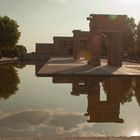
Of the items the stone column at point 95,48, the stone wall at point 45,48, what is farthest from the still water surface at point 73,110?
the stone wall at point 45,48

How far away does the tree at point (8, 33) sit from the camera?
213 feet

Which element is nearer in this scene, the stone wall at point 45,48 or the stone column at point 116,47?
the stone column at point 116,47

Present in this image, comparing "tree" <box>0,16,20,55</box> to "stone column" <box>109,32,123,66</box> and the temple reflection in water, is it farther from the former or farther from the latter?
the temple reflection in water

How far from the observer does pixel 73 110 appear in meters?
13.5

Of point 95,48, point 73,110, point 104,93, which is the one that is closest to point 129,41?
point 95,48

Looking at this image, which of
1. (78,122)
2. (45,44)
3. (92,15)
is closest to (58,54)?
(45,44)

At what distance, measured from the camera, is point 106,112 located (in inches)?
499

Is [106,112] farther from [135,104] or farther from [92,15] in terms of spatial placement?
[92,15]

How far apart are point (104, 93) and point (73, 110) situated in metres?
4.59

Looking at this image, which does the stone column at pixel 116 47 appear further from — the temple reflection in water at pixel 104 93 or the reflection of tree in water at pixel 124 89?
the reflection of tree in water at pixel 124 89

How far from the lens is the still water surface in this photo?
10148 mm

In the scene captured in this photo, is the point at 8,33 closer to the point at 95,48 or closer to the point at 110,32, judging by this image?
the point at 95,48

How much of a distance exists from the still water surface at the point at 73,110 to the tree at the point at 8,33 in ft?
148

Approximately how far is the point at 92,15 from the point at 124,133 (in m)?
27.2
